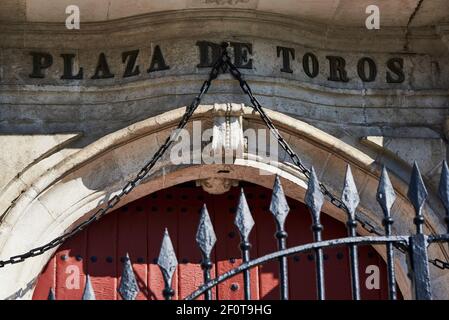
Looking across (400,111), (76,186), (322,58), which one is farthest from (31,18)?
(400,111)

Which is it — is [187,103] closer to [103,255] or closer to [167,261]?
[103,255]

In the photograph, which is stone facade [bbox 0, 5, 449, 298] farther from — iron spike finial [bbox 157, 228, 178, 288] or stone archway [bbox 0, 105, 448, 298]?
iron spike finial [bbox 157, 228, 178, 288]

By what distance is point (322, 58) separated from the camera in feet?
21.5

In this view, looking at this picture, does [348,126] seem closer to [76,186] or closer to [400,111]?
[400,111]

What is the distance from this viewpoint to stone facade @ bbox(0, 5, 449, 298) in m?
6.16

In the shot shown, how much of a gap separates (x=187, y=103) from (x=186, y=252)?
0.71 m

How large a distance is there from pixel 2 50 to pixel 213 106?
1.08 metres

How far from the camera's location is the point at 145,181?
20.3 ft

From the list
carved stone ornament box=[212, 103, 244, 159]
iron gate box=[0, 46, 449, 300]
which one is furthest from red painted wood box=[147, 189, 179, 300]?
iron gate box=[0, 46, 449, 300]

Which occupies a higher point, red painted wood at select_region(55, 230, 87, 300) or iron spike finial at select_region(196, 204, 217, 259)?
red painted wood at select_region(55, 230, 87, 300)

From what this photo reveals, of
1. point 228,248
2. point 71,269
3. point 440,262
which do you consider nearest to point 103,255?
point 71,269

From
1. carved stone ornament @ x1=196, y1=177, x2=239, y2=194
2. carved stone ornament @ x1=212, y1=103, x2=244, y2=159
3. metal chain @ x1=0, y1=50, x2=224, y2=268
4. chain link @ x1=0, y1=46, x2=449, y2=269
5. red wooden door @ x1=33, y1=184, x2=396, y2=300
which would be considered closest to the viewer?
metal chain @ x1=0, y1=50, x2=224, y2=268
